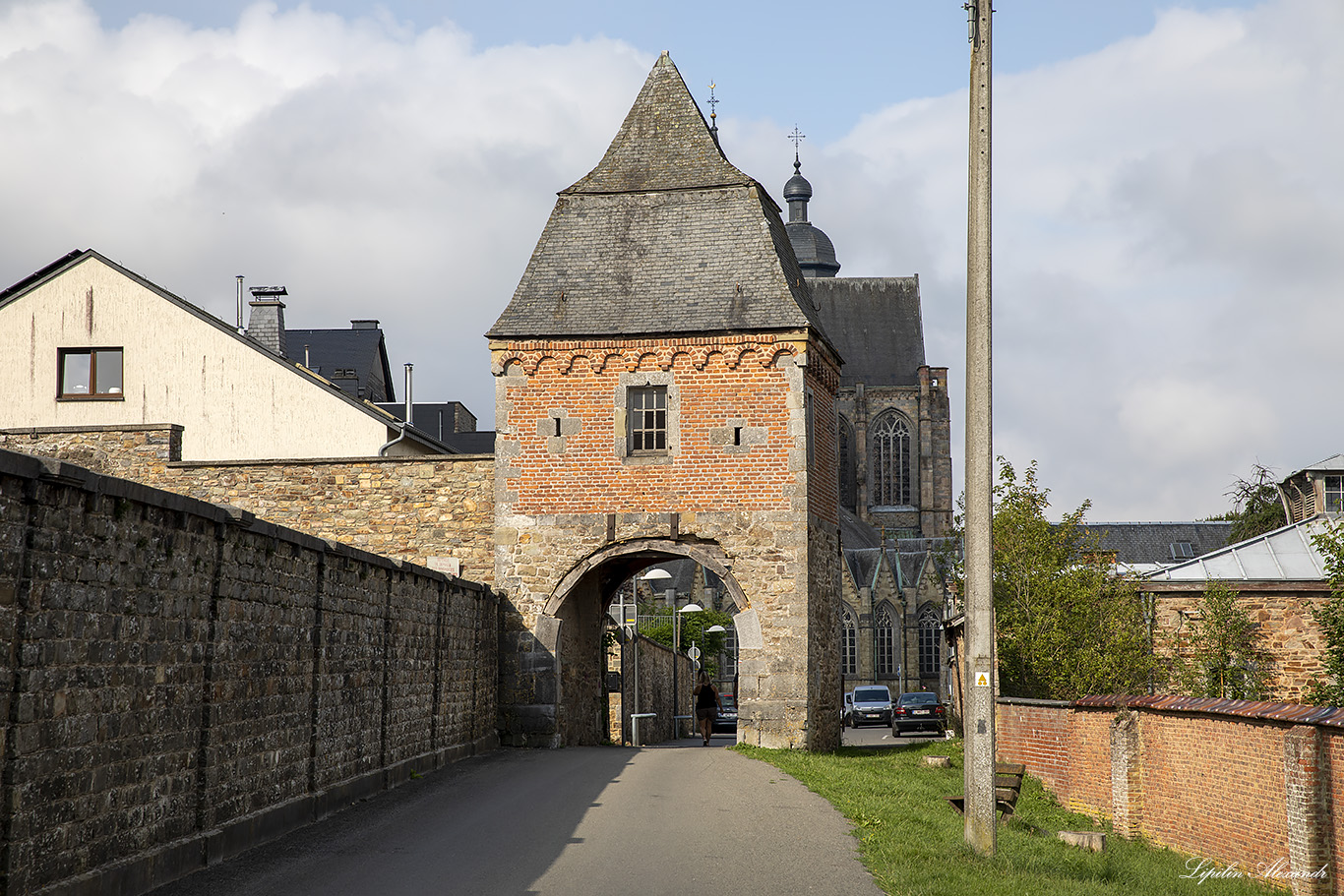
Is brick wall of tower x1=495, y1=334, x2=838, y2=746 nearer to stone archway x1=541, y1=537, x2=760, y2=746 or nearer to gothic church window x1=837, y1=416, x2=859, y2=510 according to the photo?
stone archway x1=541, y1=537, x2=760, y2=746

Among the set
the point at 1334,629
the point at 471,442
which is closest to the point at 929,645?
the point at 471,442

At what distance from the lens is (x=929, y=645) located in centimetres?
7706

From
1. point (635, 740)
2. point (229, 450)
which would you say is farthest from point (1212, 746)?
point (229, 450)

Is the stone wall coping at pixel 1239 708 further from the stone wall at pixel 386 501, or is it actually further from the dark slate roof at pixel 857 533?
the dark slate roof at pixel 857 533

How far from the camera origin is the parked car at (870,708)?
159 ft

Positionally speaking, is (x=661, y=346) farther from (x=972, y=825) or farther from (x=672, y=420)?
(x=972, y=825)

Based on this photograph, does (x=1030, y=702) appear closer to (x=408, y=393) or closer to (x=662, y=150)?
(x=662, y=150)

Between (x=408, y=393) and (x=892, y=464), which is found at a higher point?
(x=892, y=464)

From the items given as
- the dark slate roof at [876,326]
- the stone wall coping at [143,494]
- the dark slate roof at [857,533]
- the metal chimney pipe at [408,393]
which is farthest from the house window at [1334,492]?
the dark slate roof at [876,326]

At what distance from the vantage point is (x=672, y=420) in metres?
23.4

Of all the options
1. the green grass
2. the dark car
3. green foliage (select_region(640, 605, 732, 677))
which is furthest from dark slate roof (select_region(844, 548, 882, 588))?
the green grass

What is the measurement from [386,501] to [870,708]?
2857 cm

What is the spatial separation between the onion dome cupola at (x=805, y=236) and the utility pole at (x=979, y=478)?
83.8 meters

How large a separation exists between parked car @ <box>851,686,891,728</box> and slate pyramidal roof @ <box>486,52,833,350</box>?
2601 centimetres
